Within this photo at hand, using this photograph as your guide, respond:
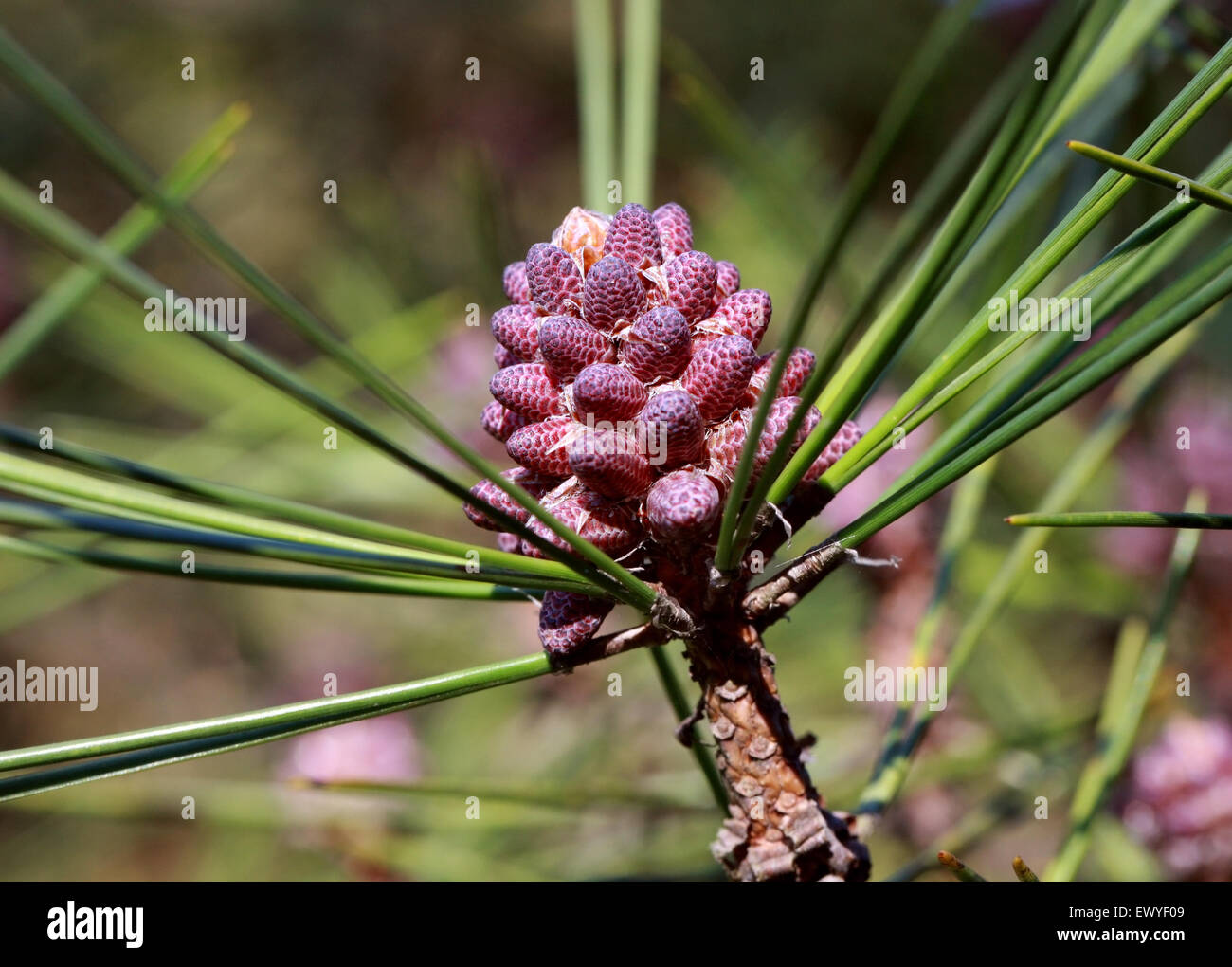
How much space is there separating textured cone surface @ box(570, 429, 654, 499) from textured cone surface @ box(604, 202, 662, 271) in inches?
4.4

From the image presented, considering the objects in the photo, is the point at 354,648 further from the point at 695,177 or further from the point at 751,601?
the point at 751,601

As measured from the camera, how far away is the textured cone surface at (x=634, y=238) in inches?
21.2

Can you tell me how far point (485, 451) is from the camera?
1270 millimetres

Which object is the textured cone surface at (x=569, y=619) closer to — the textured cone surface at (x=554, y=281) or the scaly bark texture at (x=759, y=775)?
the scaly bark texture at (x=759, y=775)

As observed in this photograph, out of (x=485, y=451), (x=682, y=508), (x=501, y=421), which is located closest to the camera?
(x=682, y=508)

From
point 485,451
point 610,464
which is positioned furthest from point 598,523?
point 485,451

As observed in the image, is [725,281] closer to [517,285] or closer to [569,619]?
[517,285]

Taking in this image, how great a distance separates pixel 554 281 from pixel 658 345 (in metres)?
0.08

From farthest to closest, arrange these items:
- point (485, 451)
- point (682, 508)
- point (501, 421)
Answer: point (485, 451)
point (501, 421)
point (682, 508)

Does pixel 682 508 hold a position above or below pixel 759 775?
above

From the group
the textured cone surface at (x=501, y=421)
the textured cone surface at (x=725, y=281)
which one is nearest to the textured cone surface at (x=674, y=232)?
the textured cone surface at (x=725, y=281)

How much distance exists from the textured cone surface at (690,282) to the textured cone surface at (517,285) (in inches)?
4.0
